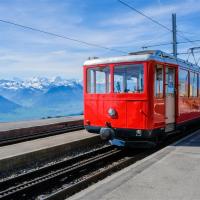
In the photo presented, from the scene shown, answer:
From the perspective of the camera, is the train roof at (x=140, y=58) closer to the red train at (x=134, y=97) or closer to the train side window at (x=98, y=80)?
the red train at (x=134, y=97)

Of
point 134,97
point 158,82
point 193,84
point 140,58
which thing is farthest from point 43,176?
point 193,84

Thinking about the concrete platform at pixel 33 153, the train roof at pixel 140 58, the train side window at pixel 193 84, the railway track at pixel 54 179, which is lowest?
the railway track at pixel 54 179

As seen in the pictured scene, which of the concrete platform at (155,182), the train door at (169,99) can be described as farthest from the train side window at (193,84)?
the concrete platform at (155,182)

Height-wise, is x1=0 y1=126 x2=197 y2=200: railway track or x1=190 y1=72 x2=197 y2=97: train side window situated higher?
x1=190 y1=72 x2=197 y2=97: train side window

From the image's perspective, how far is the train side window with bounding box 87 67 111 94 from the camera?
10.7m

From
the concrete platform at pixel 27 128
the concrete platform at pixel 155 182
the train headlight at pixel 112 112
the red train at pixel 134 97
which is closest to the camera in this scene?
the concrete platform at pixel 155 182

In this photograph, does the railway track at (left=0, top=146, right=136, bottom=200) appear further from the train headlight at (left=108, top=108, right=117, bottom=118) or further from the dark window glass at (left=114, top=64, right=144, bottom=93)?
the dark window glass at (left=114, top=64, right=144, bottom=93)

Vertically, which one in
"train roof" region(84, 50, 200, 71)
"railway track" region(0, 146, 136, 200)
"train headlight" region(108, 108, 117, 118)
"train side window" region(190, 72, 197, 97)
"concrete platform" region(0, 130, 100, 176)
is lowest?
"railway track" region(0, 146, 136, 200)

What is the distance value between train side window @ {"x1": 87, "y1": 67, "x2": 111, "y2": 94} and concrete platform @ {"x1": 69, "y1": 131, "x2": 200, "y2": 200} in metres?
3.07

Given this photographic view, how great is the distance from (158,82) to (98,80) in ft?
Answer: 6.20

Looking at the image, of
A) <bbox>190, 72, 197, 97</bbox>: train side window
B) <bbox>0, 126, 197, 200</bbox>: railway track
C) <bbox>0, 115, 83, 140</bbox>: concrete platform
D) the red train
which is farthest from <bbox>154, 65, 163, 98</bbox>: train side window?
<bbox>0, 115, 83, 140</bbox>: concrete platform

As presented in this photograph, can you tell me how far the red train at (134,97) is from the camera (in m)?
9.79

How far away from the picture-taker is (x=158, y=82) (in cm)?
1018

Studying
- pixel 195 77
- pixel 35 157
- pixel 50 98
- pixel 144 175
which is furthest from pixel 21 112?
pixel 144 175
